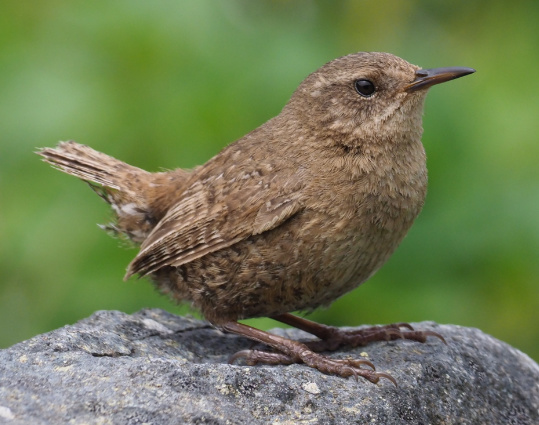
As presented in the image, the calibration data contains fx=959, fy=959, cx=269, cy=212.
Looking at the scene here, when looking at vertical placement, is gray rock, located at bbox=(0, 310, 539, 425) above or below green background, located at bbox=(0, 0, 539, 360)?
below

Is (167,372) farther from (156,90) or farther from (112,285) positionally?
(156,90)

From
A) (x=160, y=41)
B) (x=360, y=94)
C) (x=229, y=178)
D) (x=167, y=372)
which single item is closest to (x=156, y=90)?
(x=160, y=41)

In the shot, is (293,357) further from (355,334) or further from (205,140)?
(205,140)

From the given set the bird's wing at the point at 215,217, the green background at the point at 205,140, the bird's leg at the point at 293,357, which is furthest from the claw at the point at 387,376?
the green background at the point at 205,140

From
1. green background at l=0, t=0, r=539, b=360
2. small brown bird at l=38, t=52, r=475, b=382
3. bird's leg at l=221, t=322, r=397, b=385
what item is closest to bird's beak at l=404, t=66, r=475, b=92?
small brown bird at l=38, t=52, r=475, b=382

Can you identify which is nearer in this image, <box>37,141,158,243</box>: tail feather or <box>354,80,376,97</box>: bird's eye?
<box>354,80,376,97</box>: bird's eye

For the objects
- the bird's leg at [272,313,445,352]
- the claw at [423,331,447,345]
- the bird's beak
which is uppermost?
the bird's beak

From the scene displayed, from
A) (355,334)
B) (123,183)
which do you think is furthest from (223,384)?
(123,183)

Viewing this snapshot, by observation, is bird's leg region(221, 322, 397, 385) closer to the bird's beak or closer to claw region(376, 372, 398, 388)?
claw region(376, 372, 398, 388)
